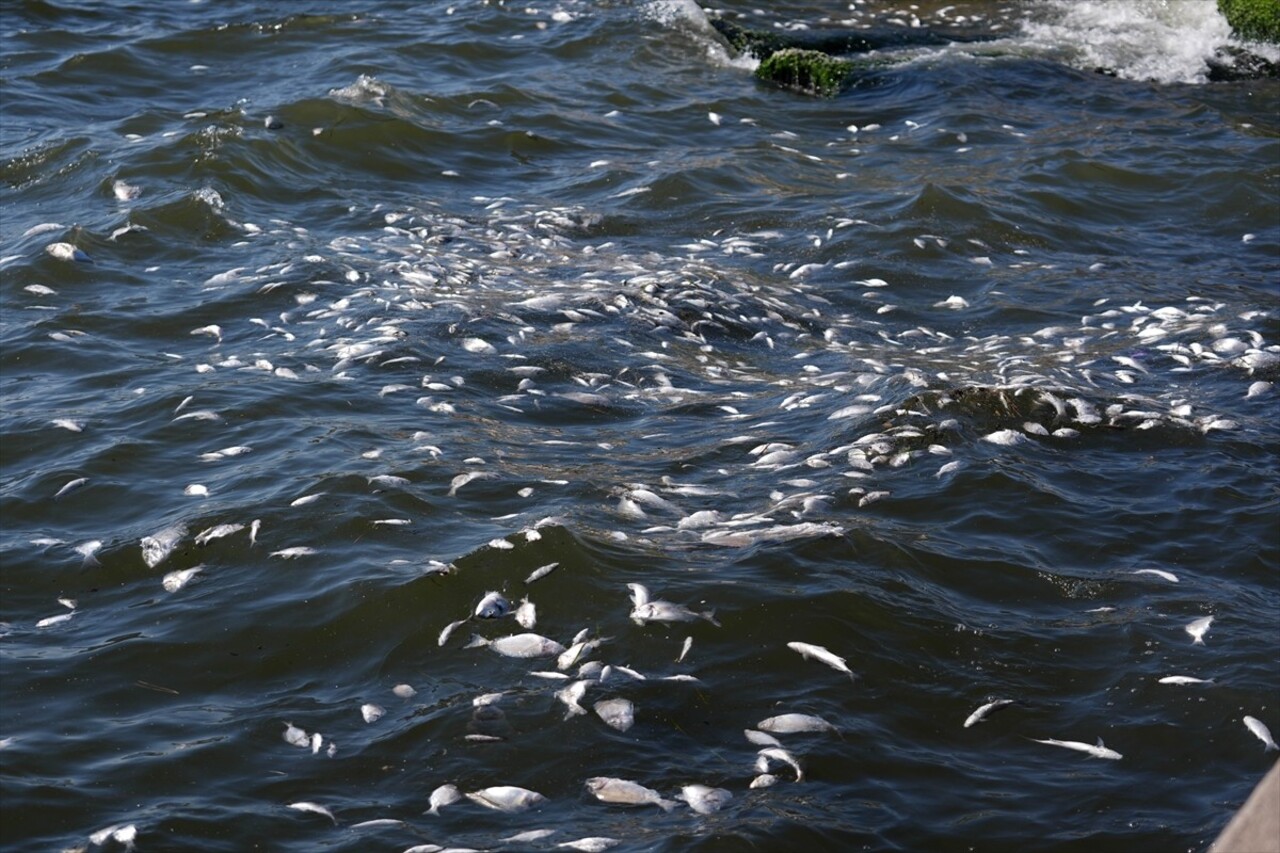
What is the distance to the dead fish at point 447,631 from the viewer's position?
670cm

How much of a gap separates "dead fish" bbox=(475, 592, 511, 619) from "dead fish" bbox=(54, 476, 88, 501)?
277cm

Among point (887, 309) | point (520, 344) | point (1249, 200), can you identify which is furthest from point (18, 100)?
point (1249, 200)

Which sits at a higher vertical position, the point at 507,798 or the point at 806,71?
the point at 806,71

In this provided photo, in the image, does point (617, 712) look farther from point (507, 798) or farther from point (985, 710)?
point (985, 710)

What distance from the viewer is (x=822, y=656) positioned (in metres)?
6.57

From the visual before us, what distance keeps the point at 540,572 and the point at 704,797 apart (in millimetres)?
1790

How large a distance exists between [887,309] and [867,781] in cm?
566

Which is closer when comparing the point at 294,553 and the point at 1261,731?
the point at 1261,731

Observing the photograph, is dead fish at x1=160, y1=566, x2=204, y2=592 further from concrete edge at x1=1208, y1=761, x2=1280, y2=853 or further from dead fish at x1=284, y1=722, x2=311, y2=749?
concrete edge at x1=1208, y1=761, x2=1280, y2=853

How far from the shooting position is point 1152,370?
9719mm

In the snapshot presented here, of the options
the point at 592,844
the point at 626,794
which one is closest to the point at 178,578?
the point at 626,794

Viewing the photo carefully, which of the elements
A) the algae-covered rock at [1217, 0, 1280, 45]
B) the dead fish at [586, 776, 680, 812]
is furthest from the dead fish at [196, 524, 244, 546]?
the algae-covered rock at [1217, 0, 1280, 45]

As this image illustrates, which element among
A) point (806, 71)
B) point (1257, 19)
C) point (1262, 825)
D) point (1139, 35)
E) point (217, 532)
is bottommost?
point (217, 532)

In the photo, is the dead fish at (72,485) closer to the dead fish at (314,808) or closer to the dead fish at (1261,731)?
the dead fish at (314,808)
